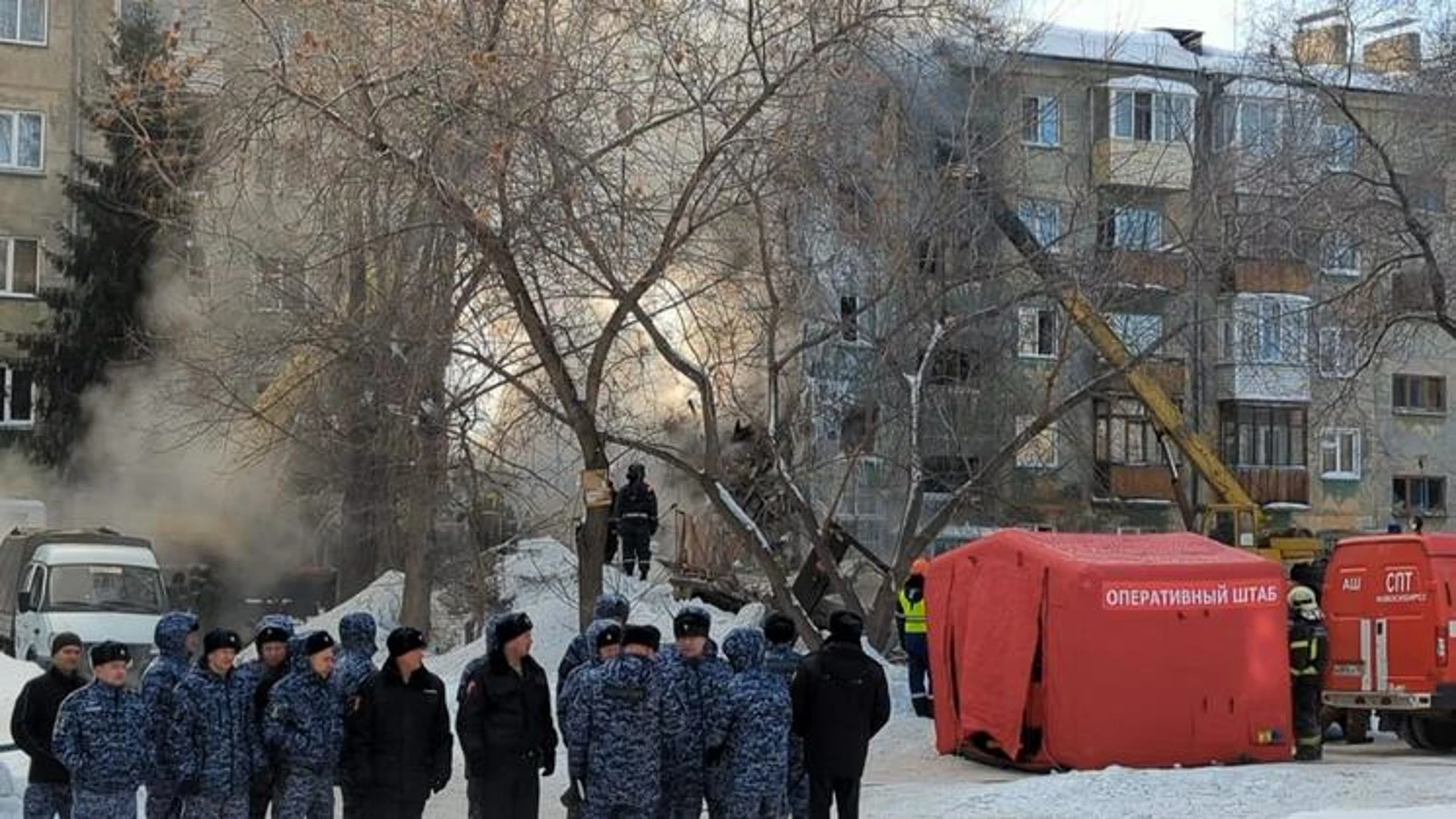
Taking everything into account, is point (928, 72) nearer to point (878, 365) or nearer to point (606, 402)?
point (878, 365)

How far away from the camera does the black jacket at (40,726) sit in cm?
1152

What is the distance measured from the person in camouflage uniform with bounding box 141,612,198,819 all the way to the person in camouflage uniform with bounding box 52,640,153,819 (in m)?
0.17

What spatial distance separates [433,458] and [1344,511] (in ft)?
112

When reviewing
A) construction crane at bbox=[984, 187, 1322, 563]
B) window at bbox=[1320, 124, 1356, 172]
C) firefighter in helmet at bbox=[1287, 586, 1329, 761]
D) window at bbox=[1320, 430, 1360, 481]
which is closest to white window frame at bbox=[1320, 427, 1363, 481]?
window at bbox=[1320, 430, 1360, 481]

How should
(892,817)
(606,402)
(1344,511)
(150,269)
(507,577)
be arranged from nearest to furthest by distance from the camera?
(892,817), (606,402), (507,577), (150,269), (1344,511)

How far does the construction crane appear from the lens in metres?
24.7

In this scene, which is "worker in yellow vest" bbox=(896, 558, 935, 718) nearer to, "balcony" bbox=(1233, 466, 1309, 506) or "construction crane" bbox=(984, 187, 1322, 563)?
"construction crane" bbox=(984, 187, 1322, 563)

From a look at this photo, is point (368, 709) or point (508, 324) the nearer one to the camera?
point (368, 709)

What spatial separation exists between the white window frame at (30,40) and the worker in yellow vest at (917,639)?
1286 inches

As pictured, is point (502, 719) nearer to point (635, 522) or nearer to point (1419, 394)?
point (635, 522)

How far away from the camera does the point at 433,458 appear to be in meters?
25.4

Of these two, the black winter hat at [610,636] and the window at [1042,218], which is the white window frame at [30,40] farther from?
the black winter hat at [610,636]

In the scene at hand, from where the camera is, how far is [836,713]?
1243cm

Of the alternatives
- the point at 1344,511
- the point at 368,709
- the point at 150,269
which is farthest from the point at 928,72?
the point at 1344,511
